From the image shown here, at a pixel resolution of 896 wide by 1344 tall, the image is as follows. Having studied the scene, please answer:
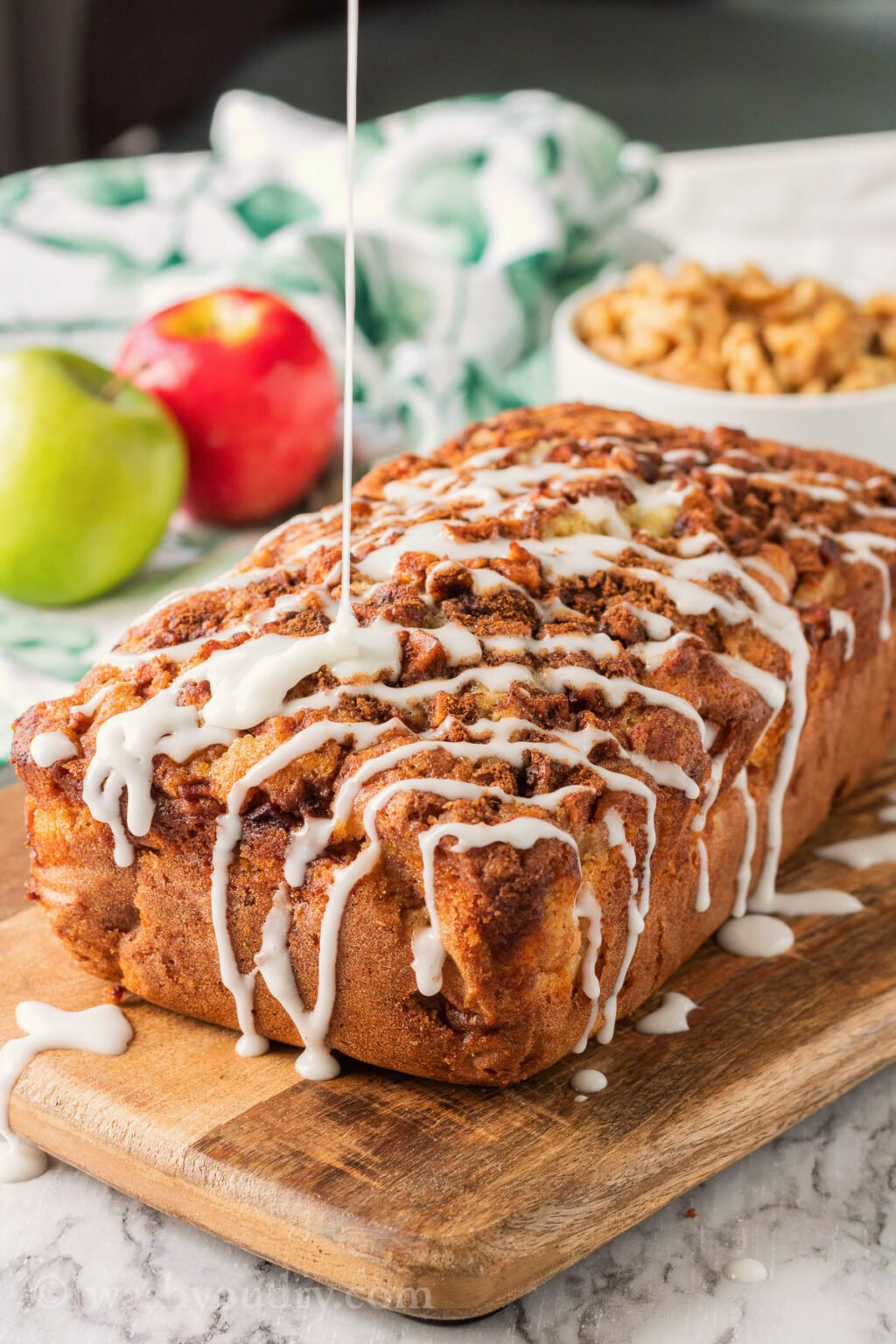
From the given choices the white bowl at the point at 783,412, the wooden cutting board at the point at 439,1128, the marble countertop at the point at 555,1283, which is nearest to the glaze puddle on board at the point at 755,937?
the wooden cutting board at the point at 439,1128

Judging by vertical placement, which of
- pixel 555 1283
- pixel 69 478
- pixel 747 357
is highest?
pixel 747 357

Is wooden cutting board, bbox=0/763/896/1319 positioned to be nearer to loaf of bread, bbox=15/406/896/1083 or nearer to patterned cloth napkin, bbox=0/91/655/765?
loaf of bread, bbox=15/406/896/1083

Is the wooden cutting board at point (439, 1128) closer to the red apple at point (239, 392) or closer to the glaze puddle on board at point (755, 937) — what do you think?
the glaze puddle on board at point (755, 937)

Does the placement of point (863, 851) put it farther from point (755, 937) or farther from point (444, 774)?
point (444, 774)

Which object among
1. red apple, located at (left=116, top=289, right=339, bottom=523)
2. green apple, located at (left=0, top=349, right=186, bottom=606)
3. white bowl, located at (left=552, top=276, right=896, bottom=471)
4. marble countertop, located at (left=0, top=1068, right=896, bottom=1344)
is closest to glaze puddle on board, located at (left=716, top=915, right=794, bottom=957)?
marble countertop, located at (left=0, top=1068, right=896, bottom=1344)

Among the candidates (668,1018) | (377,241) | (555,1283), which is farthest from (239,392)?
(555,1283)
